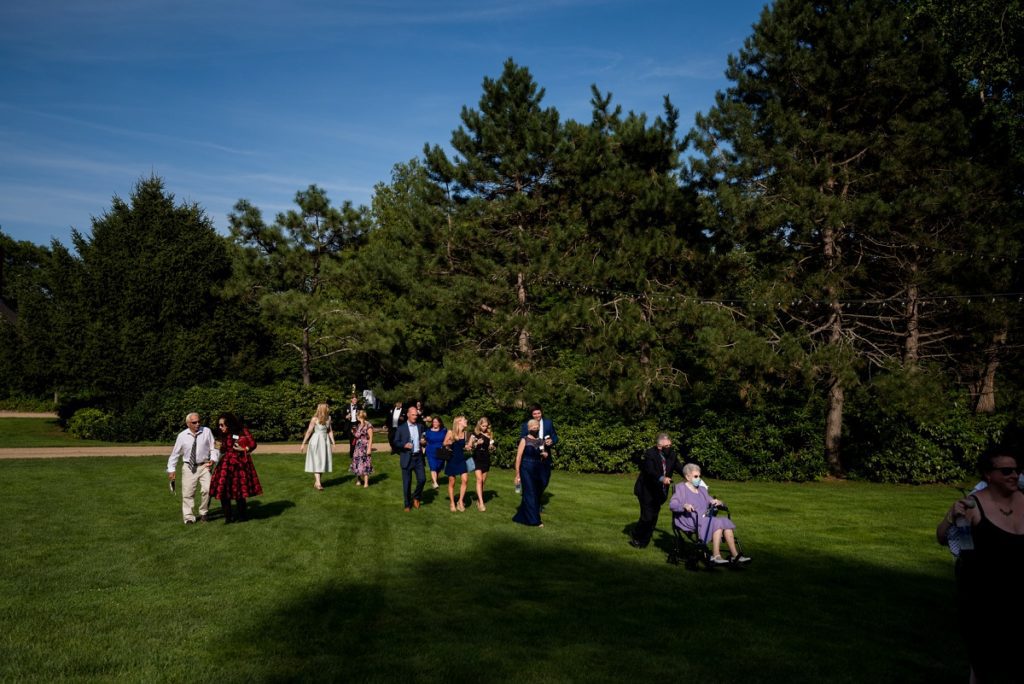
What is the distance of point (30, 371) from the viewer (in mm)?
30375

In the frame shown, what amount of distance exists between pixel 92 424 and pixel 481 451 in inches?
892

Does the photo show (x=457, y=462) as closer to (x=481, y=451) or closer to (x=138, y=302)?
(x=481, y=451)

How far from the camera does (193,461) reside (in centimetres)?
1195

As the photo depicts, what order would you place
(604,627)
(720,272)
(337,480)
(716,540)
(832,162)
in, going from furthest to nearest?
(720,272) < (832,162) < (337,480) < (716,540) < (604,627)

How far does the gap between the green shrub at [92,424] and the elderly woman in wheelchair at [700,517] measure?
84.4 ft

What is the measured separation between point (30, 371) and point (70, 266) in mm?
4859

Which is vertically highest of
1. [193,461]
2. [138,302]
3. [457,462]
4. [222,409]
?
[138,302]

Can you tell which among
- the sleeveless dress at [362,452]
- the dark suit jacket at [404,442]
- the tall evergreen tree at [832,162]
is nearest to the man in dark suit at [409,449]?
the dark suit jacket at [404,442]

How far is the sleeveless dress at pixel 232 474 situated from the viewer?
11.8 metres

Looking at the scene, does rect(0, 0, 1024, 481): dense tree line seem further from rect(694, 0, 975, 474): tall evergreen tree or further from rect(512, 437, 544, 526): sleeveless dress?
rect(512, 437, 544, 526): sleeveless dress

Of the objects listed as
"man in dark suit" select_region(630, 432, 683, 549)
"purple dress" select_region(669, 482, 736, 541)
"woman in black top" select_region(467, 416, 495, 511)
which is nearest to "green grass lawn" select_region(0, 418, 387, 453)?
"woman in black top" select_region(467, 416, 495, 511)

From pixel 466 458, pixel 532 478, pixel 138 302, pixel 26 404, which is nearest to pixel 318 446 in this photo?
pixel 466 458

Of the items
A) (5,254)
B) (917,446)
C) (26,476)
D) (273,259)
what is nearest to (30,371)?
(273,259)

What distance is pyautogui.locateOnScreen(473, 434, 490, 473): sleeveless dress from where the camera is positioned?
538 inches
